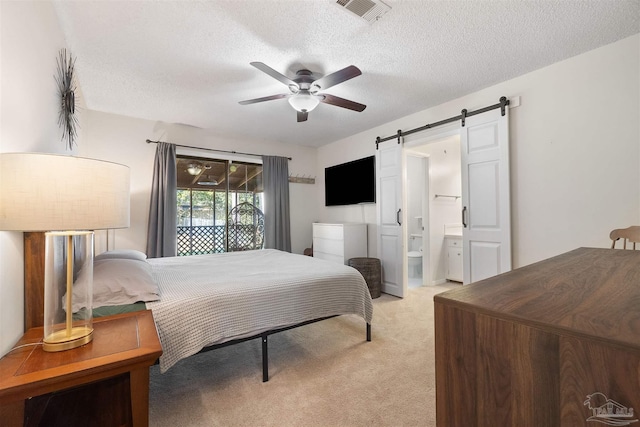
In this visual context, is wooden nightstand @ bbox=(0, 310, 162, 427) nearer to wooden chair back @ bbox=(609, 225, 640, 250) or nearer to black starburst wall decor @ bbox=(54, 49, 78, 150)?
black starburst wall decor @ bbox=(54, 49, 78, 150)

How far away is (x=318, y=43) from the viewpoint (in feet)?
6.82

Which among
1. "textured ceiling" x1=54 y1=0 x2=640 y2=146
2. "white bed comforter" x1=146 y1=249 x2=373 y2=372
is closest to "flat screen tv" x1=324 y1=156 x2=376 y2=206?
"textured ceiling" x1=54 y1=0 x2=640 y2=146

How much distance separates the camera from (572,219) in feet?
7.76

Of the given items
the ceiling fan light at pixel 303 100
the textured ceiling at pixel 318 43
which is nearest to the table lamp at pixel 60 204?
the textured ceiling at pixel 318 43

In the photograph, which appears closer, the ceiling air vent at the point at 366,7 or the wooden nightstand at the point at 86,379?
the wooden nightstand at the point at 86,379

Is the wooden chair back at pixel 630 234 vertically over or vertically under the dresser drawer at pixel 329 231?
over

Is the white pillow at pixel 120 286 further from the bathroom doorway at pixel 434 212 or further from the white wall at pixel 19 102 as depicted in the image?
the bathroom doorway at pixel 434 212

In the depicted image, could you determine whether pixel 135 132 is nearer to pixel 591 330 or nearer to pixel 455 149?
pixel 591 330

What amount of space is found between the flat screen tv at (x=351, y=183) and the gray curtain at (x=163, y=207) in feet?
8.12

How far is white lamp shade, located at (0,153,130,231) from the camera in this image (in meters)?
0.90

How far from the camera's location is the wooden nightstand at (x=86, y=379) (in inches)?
34.6

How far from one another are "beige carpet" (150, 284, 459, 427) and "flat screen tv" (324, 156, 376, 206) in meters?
2.18

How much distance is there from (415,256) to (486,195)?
194cm

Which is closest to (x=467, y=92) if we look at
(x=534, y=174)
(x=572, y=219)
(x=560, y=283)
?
(x=534, y=174)
